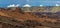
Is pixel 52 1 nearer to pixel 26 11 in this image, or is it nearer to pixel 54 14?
pixel 54 14

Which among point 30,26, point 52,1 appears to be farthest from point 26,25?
point 52,1

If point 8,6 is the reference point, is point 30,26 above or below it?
below

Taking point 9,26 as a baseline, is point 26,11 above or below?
above

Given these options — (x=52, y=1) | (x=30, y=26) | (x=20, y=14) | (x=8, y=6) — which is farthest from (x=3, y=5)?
(x=52, y=1)

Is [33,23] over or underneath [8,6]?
underneath

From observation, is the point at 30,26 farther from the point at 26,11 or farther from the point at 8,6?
the point at 8,6

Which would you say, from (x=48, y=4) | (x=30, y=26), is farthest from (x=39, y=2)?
(x=30, y=26)

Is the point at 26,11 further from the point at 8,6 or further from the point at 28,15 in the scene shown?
the point at 8,6
